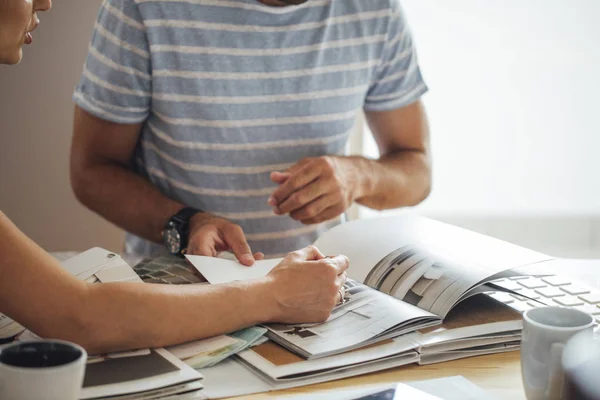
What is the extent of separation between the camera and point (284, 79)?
5.56 feet

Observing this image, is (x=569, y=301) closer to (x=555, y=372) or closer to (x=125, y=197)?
(x=555, y=372)

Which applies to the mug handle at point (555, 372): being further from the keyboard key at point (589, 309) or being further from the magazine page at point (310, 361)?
the keyboard key at point (589, 309)

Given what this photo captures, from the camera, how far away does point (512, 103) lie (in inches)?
118

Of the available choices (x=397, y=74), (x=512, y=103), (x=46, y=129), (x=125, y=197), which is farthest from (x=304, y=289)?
(x=512, y=103)

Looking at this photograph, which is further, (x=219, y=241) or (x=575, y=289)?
(x=219, y=241)

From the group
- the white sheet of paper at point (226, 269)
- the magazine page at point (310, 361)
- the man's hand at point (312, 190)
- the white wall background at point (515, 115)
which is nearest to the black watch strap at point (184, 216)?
the man's hand at point (312, 190)

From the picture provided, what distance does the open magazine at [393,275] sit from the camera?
41.4 inches

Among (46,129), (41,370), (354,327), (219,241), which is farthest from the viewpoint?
(46,129)

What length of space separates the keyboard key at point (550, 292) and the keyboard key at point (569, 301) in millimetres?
12

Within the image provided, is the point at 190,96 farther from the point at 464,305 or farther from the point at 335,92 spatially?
the point at 464,305

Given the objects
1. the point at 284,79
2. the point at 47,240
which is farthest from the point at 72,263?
the point at 47,240

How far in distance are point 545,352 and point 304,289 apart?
1.17ft

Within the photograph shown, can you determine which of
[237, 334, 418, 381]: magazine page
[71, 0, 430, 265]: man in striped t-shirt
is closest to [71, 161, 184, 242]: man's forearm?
[71, 0, 430, 265]: man in striped t-shirt

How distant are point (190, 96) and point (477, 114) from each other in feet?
5.32
